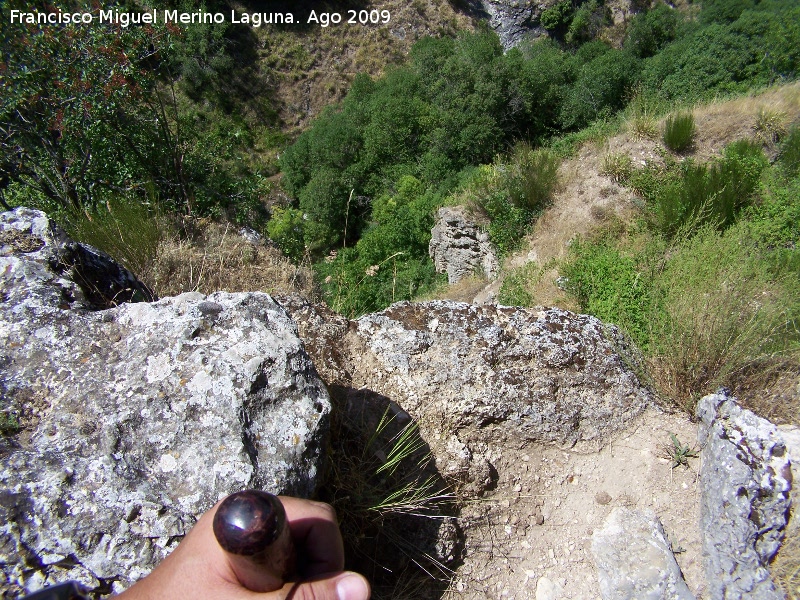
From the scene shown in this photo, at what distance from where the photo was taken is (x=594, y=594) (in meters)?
2.27

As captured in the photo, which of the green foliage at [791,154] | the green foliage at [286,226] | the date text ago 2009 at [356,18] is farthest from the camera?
the date text ago 2009 at [356,18]

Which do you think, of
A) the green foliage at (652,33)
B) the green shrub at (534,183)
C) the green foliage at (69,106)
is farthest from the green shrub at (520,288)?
the green foliage at (652,33)

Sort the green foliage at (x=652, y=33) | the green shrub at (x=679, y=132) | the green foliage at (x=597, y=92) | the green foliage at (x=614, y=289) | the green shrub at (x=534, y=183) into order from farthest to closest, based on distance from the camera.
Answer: the green foliage at (x=652, y=33) < the green foliage at (x=597, y=92) < the green shrub at (x=534, y=183) < the green shrub at (x=679, y=132) < the green foliage at (x=614, y=289)

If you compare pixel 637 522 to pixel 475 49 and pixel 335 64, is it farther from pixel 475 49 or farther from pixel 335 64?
pixel 335 64

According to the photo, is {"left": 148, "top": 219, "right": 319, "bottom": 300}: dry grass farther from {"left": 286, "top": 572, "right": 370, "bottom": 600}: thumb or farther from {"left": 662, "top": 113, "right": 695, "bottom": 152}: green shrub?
{"left": 662, "top": 113, "right": 695, "bottom": 152}: green shrub

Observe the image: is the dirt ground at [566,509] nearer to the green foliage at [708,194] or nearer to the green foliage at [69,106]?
the green foliage at [708,194]

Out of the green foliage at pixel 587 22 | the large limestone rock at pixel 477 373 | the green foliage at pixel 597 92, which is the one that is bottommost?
the large limestone rock at pixel 477 373

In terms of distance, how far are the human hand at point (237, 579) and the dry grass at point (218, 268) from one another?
2376 mm

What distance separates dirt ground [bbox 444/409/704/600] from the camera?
230 centimetres

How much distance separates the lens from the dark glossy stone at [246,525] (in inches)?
39.6

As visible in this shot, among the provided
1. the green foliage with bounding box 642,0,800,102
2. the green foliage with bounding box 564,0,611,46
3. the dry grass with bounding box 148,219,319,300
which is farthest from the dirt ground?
the green foliage with bounding box 564,0,611,46

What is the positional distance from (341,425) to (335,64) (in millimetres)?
28105

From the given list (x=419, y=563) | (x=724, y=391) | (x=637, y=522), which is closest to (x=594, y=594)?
(x=637, y=522)

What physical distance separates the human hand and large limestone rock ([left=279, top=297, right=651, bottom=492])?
1.23m
